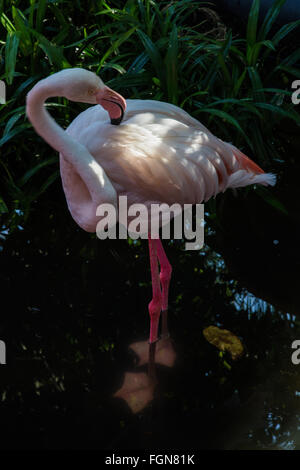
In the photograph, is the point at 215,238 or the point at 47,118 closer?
the point at 47,118

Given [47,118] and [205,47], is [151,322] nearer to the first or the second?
[47,118]

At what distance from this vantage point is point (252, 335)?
275cm

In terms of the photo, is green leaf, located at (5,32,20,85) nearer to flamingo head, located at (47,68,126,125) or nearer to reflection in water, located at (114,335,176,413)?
flamingo head, located at (47,68,126,125)

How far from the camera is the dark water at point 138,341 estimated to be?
7.78 feet

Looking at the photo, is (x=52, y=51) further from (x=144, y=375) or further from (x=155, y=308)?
(x=144, y=375)

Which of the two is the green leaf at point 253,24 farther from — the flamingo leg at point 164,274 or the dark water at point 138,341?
the flamingo leg at point 164,274

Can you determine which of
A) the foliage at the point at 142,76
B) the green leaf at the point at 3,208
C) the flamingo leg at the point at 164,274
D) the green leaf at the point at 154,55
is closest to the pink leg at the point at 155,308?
the flamingo leg at the point at 164,274

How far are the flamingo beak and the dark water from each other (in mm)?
941

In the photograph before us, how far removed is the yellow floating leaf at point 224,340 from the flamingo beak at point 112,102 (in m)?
1.08

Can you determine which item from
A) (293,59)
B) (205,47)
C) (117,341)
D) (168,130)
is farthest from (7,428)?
(293,59)

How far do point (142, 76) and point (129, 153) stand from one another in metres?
1.20

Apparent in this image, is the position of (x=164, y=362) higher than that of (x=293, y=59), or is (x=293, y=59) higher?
(x=293, y=59)

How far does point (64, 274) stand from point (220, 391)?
3.38ft

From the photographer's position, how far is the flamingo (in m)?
2.28
